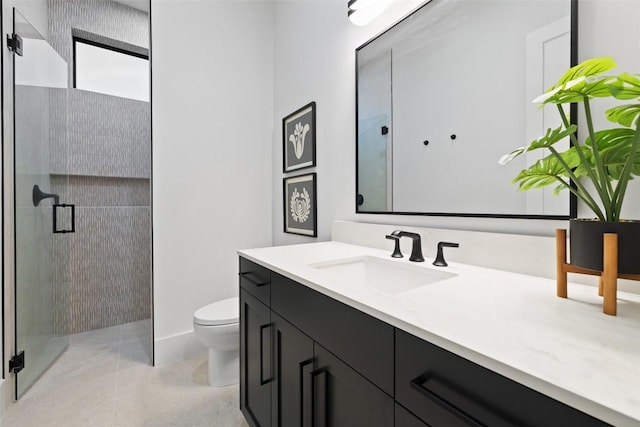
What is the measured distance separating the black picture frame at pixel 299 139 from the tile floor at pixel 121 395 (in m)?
1.45

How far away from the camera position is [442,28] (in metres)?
1.18

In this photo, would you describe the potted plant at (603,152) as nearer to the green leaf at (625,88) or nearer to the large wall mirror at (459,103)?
the green leaf at (625,88)

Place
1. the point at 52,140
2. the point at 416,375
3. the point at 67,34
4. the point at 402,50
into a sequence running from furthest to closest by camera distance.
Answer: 1. the point at 67,34
2. the point at 52,140
3. the point at 402,50
4. the point at 416,375

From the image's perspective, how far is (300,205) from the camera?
2104 millimetres

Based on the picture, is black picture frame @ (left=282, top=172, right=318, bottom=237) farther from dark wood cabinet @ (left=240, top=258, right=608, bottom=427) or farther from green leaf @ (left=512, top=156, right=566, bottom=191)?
green leaf @ (left=512, top=156, right=566, bottom=191)

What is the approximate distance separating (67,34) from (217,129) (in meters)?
1.41

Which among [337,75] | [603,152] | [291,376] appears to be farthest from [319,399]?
[337,75]

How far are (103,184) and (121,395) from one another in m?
1.62

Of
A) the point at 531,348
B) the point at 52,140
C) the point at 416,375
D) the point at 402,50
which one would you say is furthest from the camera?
the point at 52,140

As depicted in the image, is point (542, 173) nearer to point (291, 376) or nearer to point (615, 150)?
point (615, 150)

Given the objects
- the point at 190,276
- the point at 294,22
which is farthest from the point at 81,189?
the point at 294,22

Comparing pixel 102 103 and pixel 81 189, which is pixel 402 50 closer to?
pixel 102 103

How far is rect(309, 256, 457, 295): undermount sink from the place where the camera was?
3.44 ft

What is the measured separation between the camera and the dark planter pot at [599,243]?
56cm
